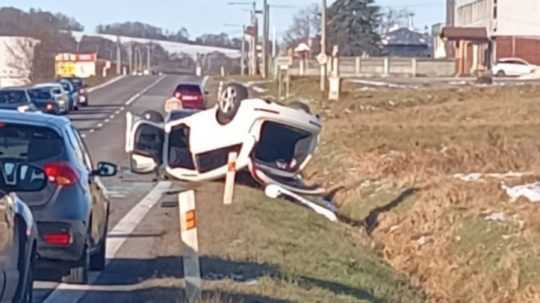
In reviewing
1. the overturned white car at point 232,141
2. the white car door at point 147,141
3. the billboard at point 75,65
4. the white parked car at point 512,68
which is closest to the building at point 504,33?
the white parked car at point 512,68

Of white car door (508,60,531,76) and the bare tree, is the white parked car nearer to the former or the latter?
white car door (508,60,531,76)

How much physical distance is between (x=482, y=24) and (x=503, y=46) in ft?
30.6

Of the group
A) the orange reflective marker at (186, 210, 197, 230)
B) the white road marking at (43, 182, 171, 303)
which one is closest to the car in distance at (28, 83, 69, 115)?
the white road marking at (43, 182, 171, 303)

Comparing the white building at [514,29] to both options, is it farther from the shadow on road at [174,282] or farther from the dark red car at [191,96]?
the shadow on road at [174,282]

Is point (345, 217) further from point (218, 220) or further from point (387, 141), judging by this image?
point (387, 141)

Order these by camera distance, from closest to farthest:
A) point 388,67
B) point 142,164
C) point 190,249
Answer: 1. point 190,249
2. point 142,164
3. point 388,67

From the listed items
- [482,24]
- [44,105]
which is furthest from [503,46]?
[44,105]

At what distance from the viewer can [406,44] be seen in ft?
527

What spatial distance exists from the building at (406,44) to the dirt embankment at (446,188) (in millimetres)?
105628

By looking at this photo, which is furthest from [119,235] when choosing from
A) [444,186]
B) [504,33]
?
[504,33]

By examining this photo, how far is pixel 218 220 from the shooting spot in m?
19.7

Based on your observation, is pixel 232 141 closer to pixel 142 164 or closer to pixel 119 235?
pixel 142 164


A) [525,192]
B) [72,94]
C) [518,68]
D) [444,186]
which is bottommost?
[518,68]

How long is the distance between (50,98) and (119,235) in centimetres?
4112
